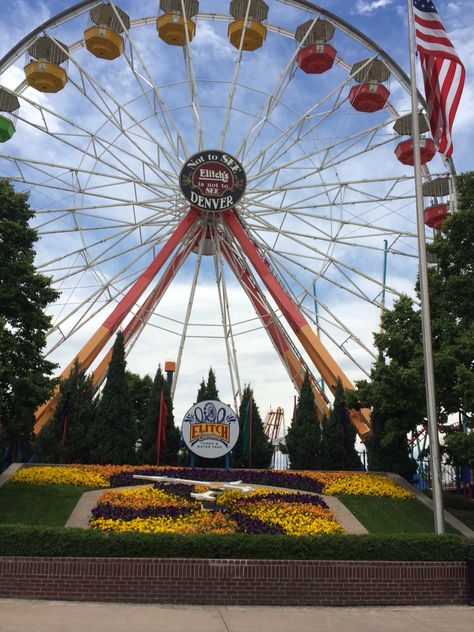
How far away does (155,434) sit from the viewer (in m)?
26.5

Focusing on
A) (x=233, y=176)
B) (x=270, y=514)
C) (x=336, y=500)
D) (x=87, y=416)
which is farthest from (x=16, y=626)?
(x=233, y=176)

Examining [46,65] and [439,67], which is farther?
[46,65]

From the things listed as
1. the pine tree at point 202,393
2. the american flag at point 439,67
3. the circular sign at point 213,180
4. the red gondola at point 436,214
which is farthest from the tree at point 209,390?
the american flag at point 439,67

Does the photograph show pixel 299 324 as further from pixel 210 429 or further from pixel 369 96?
pixel 369 96

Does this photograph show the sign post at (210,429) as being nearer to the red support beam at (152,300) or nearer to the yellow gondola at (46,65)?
the red support beam at (152,300)

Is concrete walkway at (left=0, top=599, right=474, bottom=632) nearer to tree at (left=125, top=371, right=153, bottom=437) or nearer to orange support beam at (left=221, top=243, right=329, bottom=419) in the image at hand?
orange support beam at (left=221, top=243, right=329, bottom=419)

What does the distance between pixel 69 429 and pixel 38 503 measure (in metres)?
6.99

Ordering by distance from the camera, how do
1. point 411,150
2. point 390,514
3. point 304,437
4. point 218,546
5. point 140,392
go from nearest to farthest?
point 218,546
point 390,514
point 304,437
point 411,150
point 140,392

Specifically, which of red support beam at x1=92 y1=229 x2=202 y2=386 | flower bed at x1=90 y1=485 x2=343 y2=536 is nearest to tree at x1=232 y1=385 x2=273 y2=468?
red support beam at x1=92 y1=229 x2=202 y2=386

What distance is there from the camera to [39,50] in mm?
29359

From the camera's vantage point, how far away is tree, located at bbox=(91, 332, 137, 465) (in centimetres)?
2395

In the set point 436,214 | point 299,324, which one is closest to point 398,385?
point 299,324

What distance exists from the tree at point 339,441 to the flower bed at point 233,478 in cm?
303

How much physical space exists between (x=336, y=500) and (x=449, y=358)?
5.64 m
